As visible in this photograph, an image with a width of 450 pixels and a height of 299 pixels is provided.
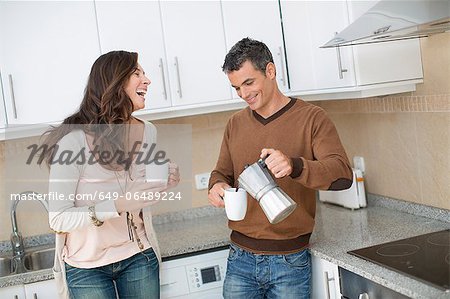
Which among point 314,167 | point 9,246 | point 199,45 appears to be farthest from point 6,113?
point 314,167

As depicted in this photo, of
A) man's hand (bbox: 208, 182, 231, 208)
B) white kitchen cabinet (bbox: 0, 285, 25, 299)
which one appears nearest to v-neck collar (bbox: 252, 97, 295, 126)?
man's hand (bbox: 208, 182, 231, 208)

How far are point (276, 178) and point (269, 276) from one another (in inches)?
13.8

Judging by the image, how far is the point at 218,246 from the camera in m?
2.63

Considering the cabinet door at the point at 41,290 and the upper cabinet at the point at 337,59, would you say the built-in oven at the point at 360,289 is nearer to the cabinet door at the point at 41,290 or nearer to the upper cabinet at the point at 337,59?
the upper cabinet at the point at 337,59

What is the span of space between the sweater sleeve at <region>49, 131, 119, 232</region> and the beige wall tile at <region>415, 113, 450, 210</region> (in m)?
1.33

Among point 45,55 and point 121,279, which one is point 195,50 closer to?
point 45,55

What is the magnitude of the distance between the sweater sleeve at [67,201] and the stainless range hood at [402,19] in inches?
39.2

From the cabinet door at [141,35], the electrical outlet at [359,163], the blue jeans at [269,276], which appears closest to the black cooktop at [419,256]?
the blue jeans at [269,276]

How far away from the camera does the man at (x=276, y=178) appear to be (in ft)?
7.26

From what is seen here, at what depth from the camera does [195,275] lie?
258 cm

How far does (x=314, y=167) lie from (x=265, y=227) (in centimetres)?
36

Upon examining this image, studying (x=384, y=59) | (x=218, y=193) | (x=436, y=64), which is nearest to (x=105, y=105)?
(x=218, y=193)

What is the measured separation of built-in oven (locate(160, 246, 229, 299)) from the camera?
2549 millimetres

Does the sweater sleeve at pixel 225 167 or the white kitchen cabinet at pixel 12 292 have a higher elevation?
the sweater sleeve at pixel 225 167
